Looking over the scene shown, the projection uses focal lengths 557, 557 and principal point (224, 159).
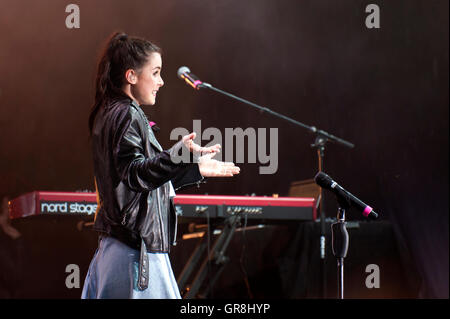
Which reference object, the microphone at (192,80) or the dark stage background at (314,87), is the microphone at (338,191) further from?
the dark stage background at (314,87)

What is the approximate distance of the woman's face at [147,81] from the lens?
2.05 metres

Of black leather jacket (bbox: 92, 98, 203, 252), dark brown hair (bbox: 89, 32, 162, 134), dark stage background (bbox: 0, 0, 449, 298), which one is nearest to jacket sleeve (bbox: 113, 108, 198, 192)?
black leather jacket (bbox: 92, 98, 203, 252)

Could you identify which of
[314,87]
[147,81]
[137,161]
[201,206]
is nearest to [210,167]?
[137,161]

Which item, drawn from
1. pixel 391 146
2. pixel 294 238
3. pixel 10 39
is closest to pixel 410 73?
pixel 391 146

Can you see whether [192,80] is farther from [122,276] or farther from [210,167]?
[122,276]

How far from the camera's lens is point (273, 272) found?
14.4 feet

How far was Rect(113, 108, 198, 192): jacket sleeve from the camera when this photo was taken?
1.79 m

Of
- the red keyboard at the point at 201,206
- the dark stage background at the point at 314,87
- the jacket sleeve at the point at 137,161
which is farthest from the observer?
the dark stage background at the point at 314,87

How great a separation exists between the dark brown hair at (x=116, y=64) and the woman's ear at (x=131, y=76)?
1cm

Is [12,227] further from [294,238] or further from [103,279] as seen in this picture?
[103,279]

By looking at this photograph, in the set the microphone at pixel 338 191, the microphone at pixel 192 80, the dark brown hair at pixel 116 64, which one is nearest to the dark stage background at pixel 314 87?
the microphone at pixel 192 80

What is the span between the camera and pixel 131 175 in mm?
1804

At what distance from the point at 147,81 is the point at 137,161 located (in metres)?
0.38
